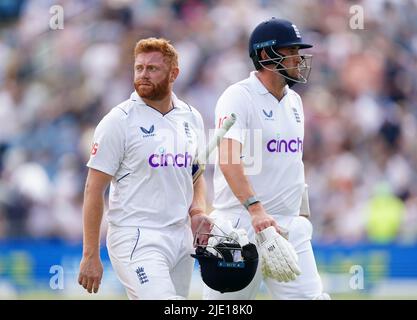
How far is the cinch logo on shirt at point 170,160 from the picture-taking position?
6.02 meters

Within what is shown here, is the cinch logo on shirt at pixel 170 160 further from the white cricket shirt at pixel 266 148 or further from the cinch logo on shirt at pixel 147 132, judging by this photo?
the white cricket shirt at pixel 266 148

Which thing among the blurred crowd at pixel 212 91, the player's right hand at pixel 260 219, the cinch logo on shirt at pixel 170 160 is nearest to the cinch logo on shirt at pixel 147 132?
the cinch logo on shirt at pixel 170 160

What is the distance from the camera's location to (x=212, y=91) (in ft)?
42.3

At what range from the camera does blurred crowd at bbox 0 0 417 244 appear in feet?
39.4

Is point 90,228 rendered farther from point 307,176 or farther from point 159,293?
point 307,176

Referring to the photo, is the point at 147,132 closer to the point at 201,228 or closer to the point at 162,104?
the point at 162,104

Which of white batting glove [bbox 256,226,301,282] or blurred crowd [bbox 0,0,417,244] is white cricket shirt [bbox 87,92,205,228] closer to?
white batting glove [bbox 256,226,301,282]

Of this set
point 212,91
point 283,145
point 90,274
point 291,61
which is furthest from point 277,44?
point 212,91

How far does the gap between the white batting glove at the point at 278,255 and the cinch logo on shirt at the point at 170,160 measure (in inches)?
24.1

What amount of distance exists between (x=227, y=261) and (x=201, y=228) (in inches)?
10.7

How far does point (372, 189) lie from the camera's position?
12508mm

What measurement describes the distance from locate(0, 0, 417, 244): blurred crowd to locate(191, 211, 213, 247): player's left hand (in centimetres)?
550

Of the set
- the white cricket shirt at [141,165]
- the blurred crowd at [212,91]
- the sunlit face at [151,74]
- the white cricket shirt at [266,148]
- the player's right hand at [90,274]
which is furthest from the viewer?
the blurred crowd at [212,91]
